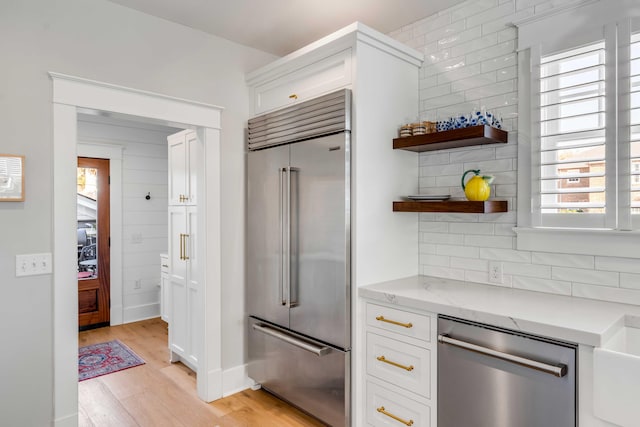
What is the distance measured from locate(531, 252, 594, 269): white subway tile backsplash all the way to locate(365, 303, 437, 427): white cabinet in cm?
74

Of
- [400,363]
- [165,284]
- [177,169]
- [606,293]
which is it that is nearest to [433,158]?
[606,293]

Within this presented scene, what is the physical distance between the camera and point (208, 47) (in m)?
2.89

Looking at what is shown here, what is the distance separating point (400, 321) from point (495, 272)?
71 cm

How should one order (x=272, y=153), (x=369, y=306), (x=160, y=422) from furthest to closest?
(x=272, y=153)
(x=160, y=422)
(x=369, y=306)

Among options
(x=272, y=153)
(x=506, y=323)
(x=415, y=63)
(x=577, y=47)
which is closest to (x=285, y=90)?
(x=272, y=153)

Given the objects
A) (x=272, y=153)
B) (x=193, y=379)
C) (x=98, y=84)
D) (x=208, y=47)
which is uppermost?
(x=208, y=47)

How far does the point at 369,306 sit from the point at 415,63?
5.46ft

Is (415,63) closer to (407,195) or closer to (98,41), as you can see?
(407,195)

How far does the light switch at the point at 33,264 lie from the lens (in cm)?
216

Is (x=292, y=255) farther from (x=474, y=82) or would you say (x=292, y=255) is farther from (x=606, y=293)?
(x=606, y=293)

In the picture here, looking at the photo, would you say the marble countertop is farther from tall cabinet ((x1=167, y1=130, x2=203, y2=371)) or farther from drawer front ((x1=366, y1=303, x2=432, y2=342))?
tall cabinet ((x1=167, y1=130, x2=203, y2=371))

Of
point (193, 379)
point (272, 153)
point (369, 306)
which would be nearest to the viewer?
point (369, 306)

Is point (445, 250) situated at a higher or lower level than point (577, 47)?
lower

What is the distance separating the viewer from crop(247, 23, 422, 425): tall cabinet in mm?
2307
